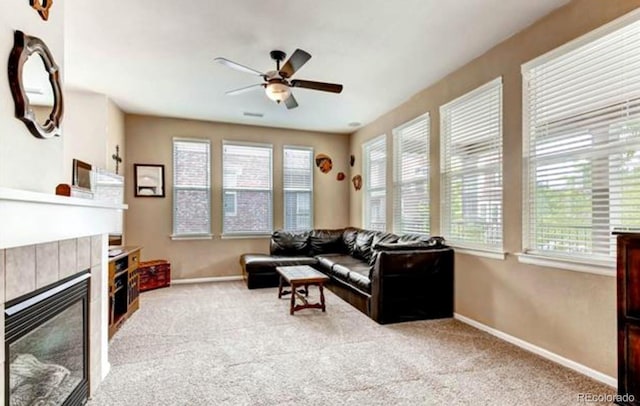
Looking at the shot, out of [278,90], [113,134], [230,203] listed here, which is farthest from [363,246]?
[113,134]

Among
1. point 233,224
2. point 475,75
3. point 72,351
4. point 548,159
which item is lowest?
point 72,351

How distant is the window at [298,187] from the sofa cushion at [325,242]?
1.54 ft

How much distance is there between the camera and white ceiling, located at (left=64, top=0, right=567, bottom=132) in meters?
2.64

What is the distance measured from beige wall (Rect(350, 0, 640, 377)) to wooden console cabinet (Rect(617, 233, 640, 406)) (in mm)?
417

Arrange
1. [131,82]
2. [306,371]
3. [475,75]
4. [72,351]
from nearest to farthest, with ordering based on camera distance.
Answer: [72,351] → [306,371] → [475,75] → [131,82]

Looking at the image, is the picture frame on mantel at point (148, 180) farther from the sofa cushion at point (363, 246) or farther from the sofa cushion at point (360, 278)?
the sofa cushion at point (360, 278)

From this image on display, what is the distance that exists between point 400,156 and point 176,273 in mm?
4100

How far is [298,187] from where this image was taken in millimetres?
6484

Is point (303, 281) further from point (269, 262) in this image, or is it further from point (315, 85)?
point (315, 85)

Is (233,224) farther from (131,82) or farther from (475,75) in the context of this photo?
(475,75)

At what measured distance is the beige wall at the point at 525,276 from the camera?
2416 millimetres

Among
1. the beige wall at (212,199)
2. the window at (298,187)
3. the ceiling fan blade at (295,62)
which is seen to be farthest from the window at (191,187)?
the ceiling fan blade at (295,62)

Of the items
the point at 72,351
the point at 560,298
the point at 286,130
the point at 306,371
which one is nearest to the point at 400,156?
the point at 286,130

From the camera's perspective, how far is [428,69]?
381 cm
